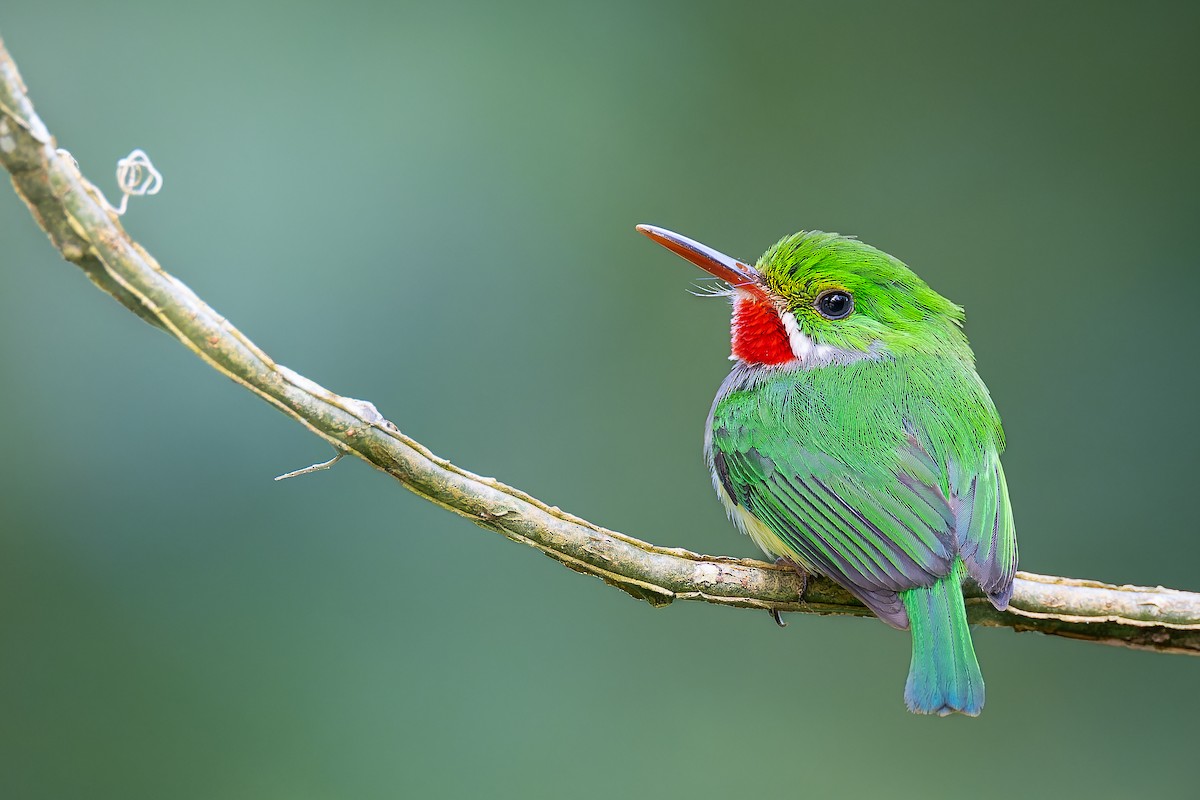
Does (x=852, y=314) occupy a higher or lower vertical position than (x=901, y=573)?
higher

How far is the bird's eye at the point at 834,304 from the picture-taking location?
2863 mm

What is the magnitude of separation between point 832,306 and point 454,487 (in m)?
1.15

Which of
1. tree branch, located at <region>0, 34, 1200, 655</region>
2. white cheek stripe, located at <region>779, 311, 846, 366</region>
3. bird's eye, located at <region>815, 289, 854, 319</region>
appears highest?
bird's eye, located at <region>815, 289, 854, 319</region>

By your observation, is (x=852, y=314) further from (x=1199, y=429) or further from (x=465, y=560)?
(x=1199, y=429)

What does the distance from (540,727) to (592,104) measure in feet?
8.01

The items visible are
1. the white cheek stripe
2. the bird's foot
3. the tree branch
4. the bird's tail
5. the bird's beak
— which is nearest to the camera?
the tree branch

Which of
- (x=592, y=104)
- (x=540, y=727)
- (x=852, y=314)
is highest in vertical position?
(x=592, y=104)

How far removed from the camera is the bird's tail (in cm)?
224

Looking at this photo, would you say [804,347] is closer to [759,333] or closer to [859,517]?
[759,333]

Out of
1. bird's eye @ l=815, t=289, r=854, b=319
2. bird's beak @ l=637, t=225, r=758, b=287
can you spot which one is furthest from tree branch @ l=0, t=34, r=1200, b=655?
bird's beak @ l=637, t=225, r=758, b=287

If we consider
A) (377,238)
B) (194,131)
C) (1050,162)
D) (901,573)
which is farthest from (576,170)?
(901,573)

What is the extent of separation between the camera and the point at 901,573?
7.65 ft

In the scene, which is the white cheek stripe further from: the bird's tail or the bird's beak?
the bird's tail

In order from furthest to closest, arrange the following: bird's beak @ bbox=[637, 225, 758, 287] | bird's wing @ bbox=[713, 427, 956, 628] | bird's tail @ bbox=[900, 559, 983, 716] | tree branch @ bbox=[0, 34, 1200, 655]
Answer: bird's beak @ bbox=[637, 225, 758, 287] → bird's wing @ bbox=[713, 427, 956, 628] → bird's tail @ bbox=[900, 559, 983, 716] → tree branch @ bbox=[0, 34, 1200, 655]
